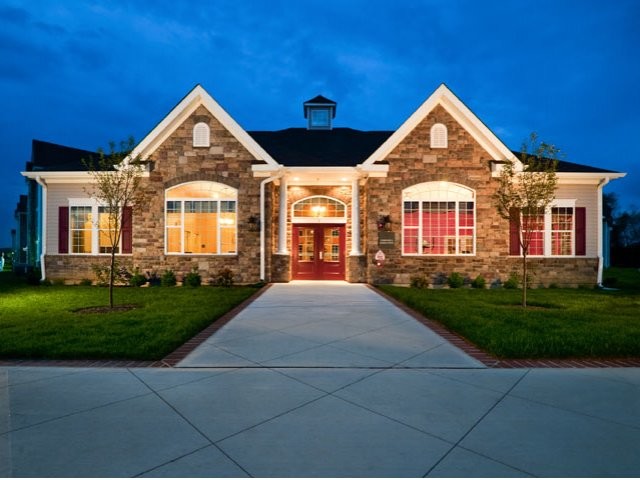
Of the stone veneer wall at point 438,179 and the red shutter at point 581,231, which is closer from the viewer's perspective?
the stone veneer wall at point 438,179

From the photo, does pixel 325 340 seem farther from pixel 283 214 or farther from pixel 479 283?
pixel 479 283

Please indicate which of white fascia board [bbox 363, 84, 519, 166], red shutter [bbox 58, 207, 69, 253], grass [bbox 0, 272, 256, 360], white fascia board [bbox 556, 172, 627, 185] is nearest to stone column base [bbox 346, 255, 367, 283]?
white fascia board [bbox 363, 84, 519, 166]

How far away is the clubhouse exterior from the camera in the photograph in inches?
591

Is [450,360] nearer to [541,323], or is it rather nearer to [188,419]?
[541,323]

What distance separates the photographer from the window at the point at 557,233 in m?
15.4

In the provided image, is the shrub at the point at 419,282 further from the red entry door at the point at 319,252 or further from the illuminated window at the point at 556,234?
the illuminated window at the point at 556,234

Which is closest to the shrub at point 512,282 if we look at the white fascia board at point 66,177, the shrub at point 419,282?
the shrub at point 419,282

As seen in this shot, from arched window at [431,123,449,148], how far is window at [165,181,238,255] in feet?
26.7

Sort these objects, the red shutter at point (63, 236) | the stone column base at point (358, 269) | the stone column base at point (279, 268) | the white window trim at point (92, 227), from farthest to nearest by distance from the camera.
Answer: the red shutter at point (63, 236) → the white window trim at point (92, 227) → the stone column base at point (358, 269) → the stone column base at point (279, 268)

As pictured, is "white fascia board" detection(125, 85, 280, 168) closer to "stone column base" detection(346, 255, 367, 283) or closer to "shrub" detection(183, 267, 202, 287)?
"stone column base" detection(346, 255, 367, 283)

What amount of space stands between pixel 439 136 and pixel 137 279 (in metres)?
12.9

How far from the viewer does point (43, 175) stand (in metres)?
15.3

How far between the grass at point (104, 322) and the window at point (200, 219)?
3.04m

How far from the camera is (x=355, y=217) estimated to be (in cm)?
1585
